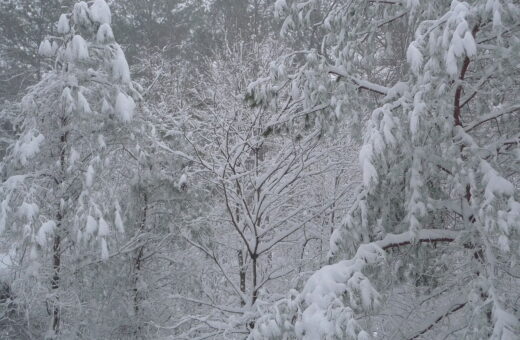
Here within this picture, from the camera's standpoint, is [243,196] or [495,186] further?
[243,196]

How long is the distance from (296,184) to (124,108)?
3.53 meters

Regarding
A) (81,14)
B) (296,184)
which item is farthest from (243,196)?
(81,14)

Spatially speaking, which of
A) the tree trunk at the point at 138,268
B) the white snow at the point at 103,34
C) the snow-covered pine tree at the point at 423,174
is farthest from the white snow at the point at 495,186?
the tree trunk at the point at 138,268

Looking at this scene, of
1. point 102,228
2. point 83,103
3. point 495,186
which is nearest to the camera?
point 495,186

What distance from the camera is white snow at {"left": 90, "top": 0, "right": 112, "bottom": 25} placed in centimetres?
536

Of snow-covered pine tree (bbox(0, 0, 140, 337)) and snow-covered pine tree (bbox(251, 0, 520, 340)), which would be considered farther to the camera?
snow-covered pine tree (bbox(0, 0, 140, 337))

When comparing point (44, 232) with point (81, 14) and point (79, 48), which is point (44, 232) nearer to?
point (79, 48)

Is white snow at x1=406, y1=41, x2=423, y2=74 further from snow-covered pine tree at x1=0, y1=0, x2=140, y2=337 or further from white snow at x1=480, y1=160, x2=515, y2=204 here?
snow-covered pine tree at x1=0, y1=0, x2=140, y2=337

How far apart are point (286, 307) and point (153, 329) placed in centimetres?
546

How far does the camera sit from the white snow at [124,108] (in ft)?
18.8

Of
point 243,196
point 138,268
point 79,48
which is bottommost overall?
point 138,268

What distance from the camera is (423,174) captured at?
3980 mm

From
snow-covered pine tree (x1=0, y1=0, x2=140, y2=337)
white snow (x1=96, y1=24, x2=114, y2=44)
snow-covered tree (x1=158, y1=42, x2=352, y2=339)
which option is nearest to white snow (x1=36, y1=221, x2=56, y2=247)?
snow-covered pine tree (x1=0, y1=0, x2=140, y2=337)

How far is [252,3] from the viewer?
15.2 metres
